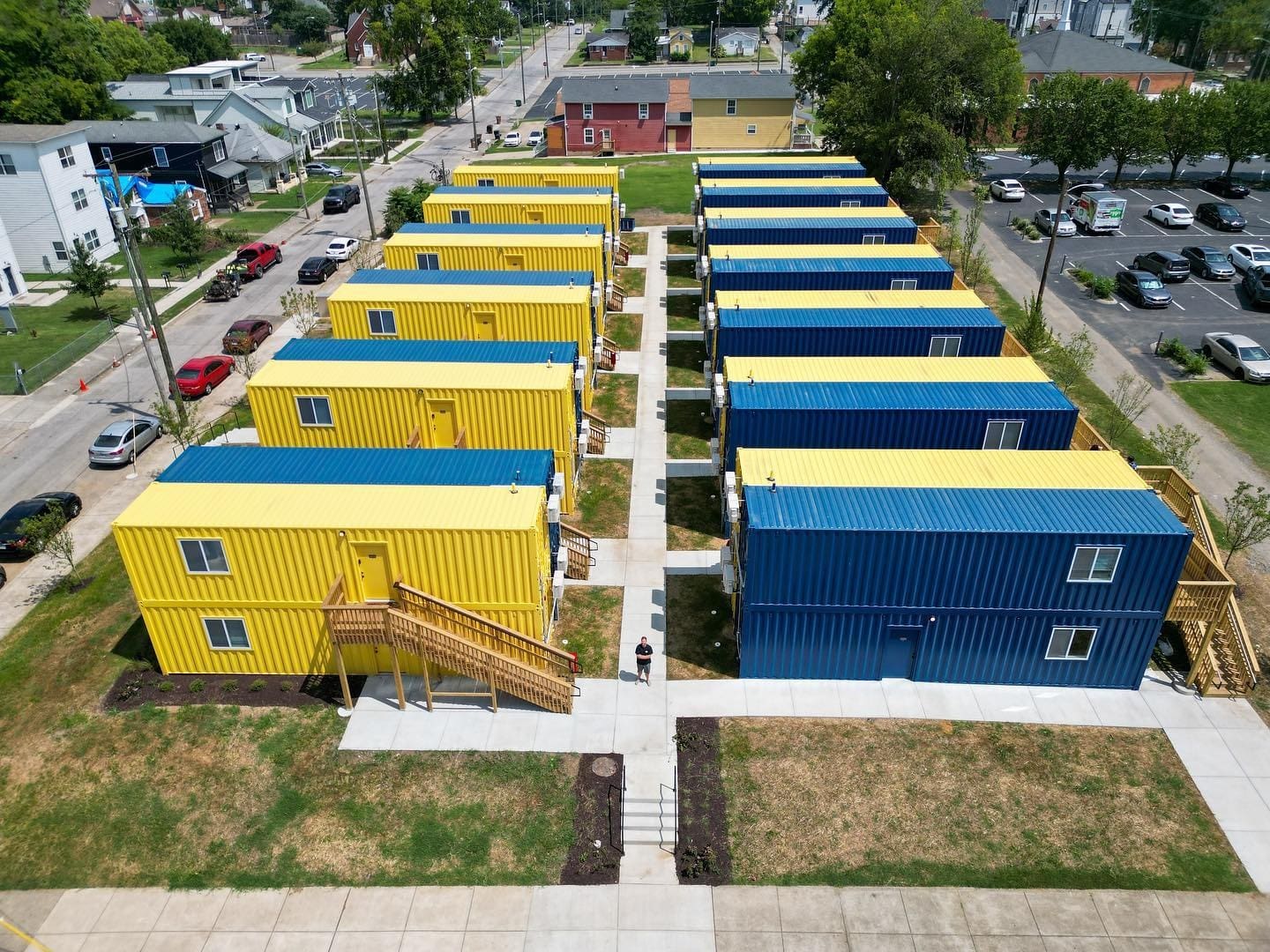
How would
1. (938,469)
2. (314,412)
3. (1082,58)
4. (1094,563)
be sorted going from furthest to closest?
(1082,58) < (314,412) < (938,469) < (1094,563)

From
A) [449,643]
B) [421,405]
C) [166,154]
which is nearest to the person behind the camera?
[449,643]

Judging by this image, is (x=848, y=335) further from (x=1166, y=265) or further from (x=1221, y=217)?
(x=1221, y=217)

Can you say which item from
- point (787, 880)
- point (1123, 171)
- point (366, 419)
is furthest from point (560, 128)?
point (787, 880)

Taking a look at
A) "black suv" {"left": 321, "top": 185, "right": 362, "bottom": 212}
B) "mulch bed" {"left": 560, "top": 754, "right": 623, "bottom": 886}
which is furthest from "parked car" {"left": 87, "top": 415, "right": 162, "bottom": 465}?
"black suv" {"left": 321, "top": 185, "right": 362, "bottom": 212}

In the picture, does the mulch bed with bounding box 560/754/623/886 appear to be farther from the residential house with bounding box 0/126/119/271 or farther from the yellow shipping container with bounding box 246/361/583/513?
the residential house with bounding box 0/126/119/271

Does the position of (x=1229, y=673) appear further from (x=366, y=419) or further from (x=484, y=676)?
(x=366, y=419)

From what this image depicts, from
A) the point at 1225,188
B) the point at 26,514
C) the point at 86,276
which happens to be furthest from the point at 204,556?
the point at 1225,188

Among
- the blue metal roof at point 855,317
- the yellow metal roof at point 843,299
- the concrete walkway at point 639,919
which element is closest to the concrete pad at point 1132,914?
the concrete walkway at point 639,919
